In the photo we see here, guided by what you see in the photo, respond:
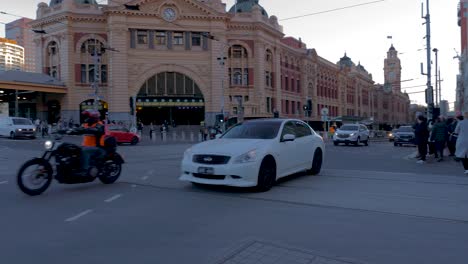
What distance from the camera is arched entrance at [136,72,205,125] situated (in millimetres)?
49719

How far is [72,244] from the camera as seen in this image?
4.98 meters

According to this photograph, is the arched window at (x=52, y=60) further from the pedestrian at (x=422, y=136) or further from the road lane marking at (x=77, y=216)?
the road lane marking at (x=77, y=216)

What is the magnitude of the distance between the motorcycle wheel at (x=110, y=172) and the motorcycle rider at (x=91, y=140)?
51 cm

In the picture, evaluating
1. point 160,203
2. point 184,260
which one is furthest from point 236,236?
point 160,203

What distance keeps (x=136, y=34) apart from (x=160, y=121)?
1059 centimetres

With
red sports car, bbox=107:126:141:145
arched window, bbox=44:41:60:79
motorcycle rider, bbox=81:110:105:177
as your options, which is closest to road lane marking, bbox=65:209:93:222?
motorcycle rider, bbox=81:110:105:177

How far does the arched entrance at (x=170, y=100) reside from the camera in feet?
163

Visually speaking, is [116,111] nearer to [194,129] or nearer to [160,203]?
[194,129]

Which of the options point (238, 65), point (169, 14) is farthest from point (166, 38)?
point (238, 65)

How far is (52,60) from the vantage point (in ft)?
166

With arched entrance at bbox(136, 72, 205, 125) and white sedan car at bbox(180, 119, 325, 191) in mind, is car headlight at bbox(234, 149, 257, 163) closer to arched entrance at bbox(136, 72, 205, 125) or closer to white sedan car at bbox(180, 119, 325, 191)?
white sedan car at bbox(180, 119, 325, 191)

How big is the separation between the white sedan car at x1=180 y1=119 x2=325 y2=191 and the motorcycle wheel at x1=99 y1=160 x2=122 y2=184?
1878mm

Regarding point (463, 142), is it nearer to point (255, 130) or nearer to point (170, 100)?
point (255, 130)

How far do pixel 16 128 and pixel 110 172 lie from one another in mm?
26276
